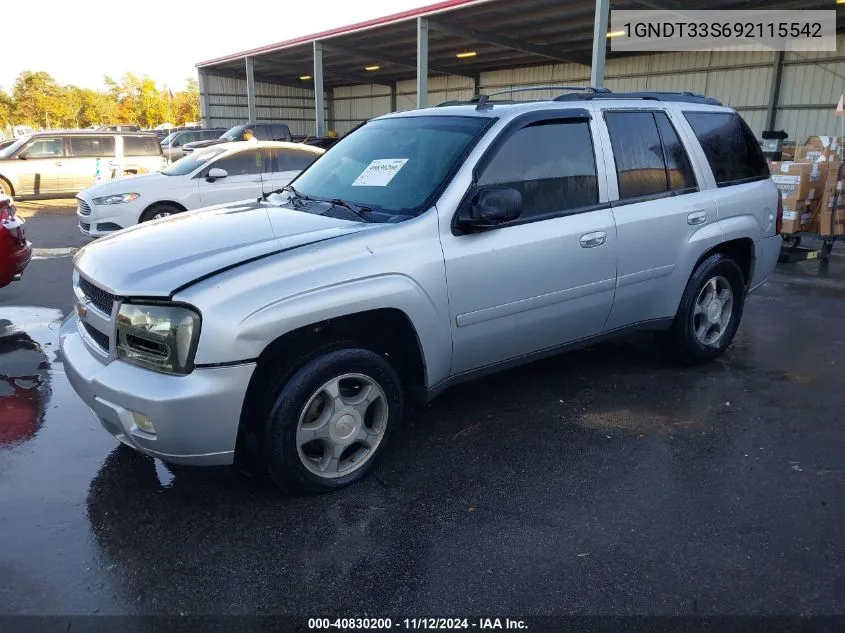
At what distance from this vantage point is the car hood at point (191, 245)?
114 inches

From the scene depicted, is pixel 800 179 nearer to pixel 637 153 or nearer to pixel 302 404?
pixel 637 153

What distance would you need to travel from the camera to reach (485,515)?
312cm

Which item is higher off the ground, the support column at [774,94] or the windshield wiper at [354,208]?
the support column at [774,94]

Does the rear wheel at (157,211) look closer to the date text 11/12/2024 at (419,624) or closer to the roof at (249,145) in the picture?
the roof at (249,145)

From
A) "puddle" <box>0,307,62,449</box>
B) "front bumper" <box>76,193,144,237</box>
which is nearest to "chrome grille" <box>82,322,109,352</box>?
"puddle" <box>0,307,62,449</box>

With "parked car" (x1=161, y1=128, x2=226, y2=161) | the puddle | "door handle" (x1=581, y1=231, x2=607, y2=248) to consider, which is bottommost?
the puddle

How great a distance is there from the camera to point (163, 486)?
337 cm

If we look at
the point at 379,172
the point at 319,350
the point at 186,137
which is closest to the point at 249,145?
the point at 379,172

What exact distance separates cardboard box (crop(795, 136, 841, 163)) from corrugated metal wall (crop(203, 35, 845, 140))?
34.2 ft

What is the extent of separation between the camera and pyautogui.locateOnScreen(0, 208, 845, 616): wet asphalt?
102 inches

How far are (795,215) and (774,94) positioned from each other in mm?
14051

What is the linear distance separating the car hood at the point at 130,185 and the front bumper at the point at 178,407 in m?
7.74

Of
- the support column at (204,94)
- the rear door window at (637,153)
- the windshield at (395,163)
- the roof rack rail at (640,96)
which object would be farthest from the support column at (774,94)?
the support column at (204,94)

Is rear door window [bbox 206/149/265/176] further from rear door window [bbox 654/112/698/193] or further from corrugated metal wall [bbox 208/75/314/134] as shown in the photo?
corrugated metal wall [bbox 208/75/314/134]
